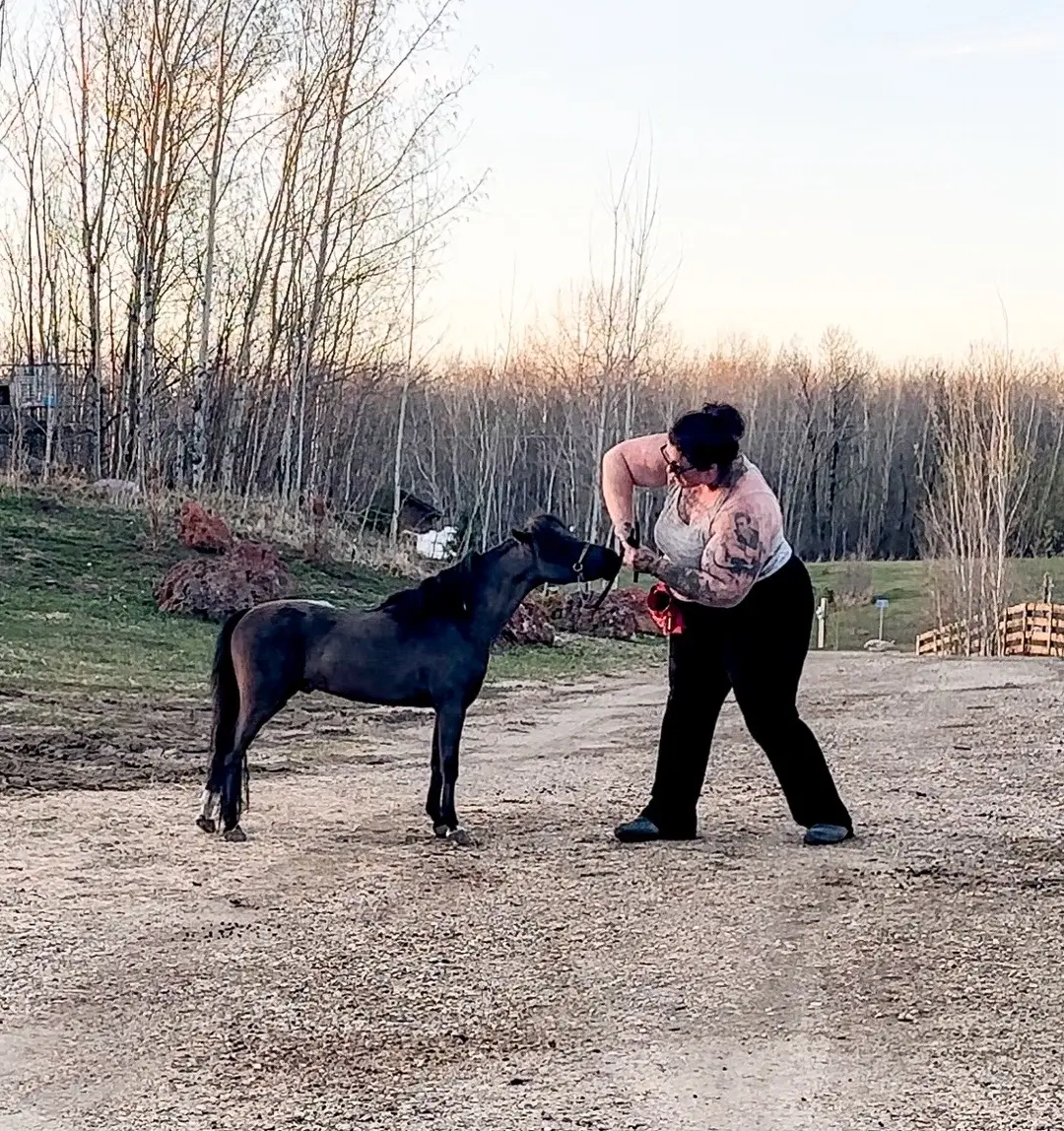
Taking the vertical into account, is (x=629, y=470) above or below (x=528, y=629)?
above

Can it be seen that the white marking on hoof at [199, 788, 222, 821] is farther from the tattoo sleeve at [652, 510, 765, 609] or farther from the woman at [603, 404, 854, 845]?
the tattoo sleeve at [652, 510, 765, 609]

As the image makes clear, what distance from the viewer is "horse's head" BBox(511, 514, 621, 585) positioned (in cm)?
600

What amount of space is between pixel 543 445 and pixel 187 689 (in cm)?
3551

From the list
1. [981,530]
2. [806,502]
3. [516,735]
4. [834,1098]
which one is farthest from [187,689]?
[806,502]

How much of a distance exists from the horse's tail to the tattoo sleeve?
1757 millimetres

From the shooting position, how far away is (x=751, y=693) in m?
5.86

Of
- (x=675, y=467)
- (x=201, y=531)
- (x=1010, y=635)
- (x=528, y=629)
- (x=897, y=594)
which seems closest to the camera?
(x=675, y=467)

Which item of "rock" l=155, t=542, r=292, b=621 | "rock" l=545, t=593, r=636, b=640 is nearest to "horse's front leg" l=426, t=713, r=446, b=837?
"rock" l=155, t=542, r=292, b=621

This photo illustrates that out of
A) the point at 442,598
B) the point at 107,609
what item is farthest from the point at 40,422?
the point at 442,598

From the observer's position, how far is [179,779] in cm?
773

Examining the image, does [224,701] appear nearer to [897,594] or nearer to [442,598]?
[442,598]

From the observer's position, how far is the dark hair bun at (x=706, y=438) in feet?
18.3

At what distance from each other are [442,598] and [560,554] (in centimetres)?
50

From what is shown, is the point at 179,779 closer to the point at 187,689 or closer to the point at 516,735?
the point at 516,735
